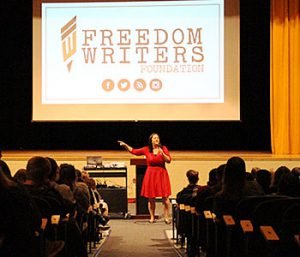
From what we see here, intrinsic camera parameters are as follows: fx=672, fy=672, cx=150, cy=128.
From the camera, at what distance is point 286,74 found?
1311cm

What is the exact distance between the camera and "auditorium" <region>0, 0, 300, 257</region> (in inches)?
411

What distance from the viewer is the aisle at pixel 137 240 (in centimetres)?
693

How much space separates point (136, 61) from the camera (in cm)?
1278

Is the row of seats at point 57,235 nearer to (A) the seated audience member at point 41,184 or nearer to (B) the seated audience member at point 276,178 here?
(A) the seated audience member at point 41,184

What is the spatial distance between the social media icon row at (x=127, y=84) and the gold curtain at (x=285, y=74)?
7.84 ft

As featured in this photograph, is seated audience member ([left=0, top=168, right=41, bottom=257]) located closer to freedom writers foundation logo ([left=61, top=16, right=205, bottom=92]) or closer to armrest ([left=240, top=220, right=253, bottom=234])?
armrest ([left=240, top=220, right=253, bottom=234])

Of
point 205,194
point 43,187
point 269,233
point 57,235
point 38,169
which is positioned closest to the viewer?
point 269,233

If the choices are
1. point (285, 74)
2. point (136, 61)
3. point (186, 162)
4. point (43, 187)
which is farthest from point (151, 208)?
point (43, 187)

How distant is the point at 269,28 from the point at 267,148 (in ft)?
8.44

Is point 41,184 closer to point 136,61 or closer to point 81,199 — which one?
point 81,199

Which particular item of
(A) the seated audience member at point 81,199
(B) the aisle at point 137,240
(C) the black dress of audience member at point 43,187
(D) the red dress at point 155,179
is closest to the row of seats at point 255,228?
(A) the seated audience member at point 81,199

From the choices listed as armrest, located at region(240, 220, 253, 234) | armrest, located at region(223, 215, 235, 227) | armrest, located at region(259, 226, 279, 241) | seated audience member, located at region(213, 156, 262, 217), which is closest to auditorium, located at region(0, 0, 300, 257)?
seated audience member, located at region(213, 156, 262, 217)

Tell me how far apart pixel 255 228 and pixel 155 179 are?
5.74m

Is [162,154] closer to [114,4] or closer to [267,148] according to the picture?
[114,4]
